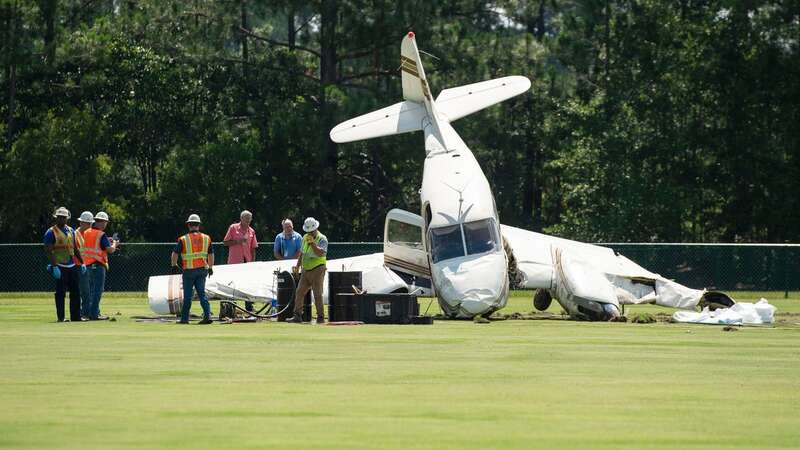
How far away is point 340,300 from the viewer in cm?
2781

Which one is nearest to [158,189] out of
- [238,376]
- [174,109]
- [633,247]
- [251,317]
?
[174,109]

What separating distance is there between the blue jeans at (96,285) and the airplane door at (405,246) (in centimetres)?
704

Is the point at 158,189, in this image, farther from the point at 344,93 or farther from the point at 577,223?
the point at 577,223

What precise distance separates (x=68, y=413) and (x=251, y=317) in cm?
1660

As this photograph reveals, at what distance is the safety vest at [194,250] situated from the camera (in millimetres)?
26844

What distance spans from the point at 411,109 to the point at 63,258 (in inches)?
506

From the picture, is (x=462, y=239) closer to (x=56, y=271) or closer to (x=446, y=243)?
(x=446, y=243)

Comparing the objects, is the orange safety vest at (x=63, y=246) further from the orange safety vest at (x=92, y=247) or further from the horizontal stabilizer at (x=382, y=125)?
the horizontal stabilizer at (x=382, y=125)

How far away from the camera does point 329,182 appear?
58.3 meters

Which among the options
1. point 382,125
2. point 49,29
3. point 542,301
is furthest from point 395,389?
point 49,29

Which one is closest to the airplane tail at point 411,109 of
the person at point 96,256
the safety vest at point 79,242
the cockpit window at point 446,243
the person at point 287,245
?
the person at point 287,245

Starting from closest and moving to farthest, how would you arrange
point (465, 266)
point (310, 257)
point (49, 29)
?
point (310, 257) → point (465, 266) → point (49, 29)

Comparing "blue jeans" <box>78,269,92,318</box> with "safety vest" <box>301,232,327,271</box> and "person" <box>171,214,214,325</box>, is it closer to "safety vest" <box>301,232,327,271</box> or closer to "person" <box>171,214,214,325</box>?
"person" <box>171,214,214,325</box>

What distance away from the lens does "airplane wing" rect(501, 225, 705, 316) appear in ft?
100
